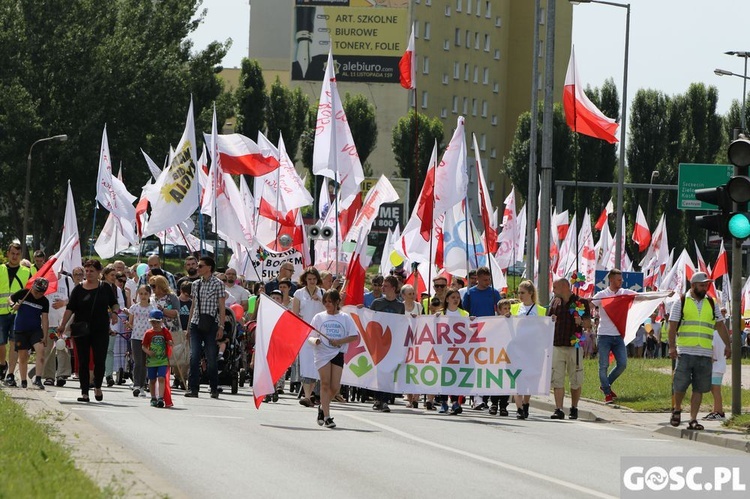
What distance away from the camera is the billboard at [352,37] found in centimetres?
12562

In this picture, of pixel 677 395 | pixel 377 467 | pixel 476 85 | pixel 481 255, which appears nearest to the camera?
A: pixel 377 467

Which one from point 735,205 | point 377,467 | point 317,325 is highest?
point 735,205

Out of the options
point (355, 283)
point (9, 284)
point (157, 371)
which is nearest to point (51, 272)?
point (9, 284)

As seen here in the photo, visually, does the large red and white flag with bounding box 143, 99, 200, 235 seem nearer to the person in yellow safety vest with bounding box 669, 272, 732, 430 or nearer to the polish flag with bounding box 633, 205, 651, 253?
the person in yellow safety vest with bounding box 669, 272, 732, 430

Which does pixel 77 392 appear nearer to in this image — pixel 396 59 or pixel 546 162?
pixel 546 162

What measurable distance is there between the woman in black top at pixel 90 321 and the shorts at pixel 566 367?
544cm

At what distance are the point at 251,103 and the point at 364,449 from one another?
8543 cm

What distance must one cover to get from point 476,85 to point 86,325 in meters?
116

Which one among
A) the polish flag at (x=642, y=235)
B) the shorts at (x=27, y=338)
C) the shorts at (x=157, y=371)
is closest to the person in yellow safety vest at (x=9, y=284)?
the shorts at (x=27, y=338)

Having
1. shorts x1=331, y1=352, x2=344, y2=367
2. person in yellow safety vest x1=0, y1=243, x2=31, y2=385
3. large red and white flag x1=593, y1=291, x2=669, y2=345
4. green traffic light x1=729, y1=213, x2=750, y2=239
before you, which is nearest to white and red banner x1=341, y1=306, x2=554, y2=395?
large red and white flag x1=593, y1=291, x2=669, y2=345

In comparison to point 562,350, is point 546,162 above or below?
above

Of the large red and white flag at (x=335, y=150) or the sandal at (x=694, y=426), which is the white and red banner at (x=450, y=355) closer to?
the sandal at (x=694, y=426)

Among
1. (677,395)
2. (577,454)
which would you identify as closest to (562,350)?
(677,395)

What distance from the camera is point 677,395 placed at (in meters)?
18.9
